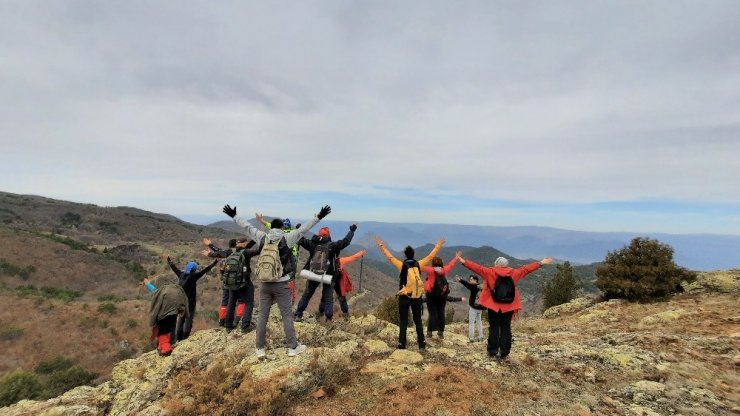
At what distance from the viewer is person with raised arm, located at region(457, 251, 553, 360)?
7.37 metres

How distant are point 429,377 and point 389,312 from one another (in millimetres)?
7832

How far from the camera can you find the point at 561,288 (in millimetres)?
18906

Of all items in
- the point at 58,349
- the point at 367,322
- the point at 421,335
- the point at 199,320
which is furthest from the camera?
the point at 199,320

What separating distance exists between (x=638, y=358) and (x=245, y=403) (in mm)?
7813

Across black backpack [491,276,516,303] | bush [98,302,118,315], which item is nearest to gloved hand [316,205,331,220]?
black backpack [491,276,516,303]

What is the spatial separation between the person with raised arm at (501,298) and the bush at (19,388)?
54.5ft

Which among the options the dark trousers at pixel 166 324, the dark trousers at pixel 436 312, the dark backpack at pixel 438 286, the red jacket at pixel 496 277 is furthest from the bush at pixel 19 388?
the red jacket at pixel 496 277

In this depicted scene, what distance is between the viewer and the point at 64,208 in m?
88.7

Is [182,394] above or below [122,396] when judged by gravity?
above

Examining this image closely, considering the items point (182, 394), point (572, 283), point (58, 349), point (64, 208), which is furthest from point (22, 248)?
point (572, 283)

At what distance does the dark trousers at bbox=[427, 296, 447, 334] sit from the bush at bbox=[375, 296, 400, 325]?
4.46 meters

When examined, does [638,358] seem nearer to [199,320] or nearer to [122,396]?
[122,396]

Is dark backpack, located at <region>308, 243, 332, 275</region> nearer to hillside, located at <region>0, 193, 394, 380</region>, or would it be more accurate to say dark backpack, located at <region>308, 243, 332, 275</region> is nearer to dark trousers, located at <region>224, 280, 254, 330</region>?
dark trousers, located at <region>224, 280, 254, 330</region>

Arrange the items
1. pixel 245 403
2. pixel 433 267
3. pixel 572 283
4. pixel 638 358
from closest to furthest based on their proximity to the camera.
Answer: pixel 245 403 < pixel 638 358 < pixel 433 267 < pixel 572 283
